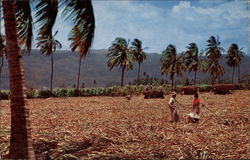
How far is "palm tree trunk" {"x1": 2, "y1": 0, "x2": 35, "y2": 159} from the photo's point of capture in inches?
238

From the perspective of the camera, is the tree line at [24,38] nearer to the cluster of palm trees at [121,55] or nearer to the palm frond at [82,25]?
the palm frond at [82,25]

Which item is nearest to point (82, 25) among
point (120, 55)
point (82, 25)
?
point (82, 25)

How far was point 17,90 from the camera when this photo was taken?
19.8 ft

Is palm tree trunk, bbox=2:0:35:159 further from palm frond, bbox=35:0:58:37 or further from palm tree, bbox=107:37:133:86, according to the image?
palm tree, bbox=107:37:133:86

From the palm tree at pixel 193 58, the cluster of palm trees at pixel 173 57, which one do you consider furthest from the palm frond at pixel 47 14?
the palm tree at pixel 193 58

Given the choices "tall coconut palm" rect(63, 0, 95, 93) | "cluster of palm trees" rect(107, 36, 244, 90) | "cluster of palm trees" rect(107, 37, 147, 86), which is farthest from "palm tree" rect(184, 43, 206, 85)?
"tall coconut palm" rect(63, 0, 95, 93)

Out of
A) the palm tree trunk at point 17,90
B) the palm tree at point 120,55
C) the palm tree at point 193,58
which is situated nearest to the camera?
the palm tree trunk at point 17,90

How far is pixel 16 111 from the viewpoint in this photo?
240 inches

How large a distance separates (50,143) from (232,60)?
249 ft

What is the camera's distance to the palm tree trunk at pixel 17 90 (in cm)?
605

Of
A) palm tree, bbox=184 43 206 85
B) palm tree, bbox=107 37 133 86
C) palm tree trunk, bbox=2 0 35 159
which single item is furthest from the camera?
palm tree, bbox=184 43 206 85

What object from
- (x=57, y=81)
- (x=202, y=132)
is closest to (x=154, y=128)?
(x=202, y=132)

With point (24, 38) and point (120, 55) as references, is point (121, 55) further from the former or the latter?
point (24, 38)

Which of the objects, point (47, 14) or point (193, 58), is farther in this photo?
point (193, 58)
